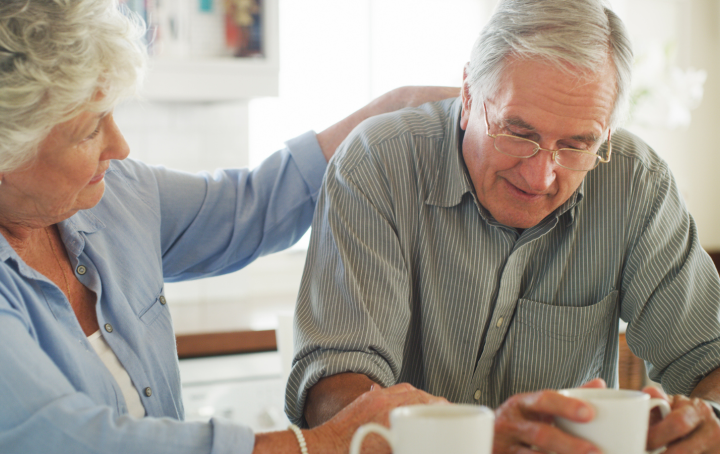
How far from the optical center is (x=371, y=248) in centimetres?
112

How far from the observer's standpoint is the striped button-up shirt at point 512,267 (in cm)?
116

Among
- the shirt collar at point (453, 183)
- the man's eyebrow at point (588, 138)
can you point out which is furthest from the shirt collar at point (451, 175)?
the man's eyebrow at point (588, 138)

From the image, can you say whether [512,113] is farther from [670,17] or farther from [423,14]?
[670,17]

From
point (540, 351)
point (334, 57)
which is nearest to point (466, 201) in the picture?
point (540, 351)

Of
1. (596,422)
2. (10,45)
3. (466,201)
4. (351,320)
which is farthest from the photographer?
(466,201)

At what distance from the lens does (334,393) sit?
3.24 ft

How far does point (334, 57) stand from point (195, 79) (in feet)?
3.77

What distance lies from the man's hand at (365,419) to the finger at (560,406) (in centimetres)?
16

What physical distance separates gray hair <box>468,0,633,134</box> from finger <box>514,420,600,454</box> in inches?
22.4

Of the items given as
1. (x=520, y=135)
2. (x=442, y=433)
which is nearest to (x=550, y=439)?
(x=442, y=433)

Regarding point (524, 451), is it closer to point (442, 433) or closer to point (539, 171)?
point (442, 433)

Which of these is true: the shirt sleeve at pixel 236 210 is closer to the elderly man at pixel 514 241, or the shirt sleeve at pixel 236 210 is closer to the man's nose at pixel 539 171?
the elderly man at pixel 514 241

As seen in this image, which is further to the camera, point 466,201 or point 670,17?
point 670,17

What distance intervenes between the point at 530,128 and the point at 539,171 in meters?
0.08
